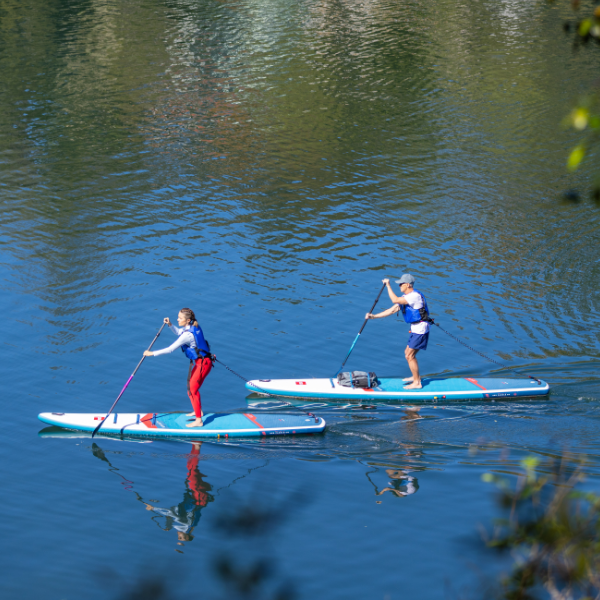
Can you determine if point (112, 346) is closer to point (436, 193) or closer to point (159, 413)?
point (159, 413)

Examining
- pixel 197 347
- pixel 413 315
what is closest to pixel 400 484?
pixel 413 315

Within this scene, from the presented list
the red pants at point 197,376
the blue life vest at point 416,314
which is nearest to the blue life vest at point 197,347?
the red pants at point 197,376

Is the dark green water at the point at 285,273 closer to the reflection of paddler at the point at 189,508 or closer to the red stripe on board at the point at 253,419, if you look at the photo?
the reflection of paddler at the point at 189,508

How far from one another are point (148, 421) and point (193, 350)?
1.81m

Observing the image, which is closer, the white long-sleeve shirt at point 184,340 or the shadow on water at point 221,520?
the shadow on water at point 221,520

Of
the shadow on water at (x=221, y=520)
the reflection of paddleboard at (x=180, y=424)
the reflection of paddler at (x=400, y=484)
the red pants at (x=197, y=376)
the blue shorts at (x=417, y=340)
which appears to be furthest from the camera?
the blue shorts at (x=417, y=340)

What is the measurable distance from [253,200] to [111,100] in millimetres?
12517

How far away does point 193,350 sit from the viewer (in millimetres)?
13992

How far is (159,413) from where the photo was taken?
589 inches

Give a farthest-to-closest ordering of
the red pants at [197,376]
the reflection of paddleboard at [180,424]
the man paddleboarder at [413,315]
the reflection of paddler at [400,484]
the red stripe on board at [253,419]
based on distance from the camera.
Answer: the man paddleboarder at [413,315] < the red stripe on board at [253,419] < the reflection of paddleboard at [180,424] < the red pants at [197,376] < the reflection of paddler at [400,484]

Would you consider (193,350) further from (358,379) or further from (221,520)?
(358,379)

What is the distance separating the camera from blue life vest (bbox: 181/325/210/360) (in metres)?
13.9

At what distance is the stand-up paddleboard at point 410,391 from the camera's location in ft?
51.6

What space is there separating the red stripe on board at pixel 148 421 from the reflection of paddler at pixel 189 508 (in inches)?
52.3
